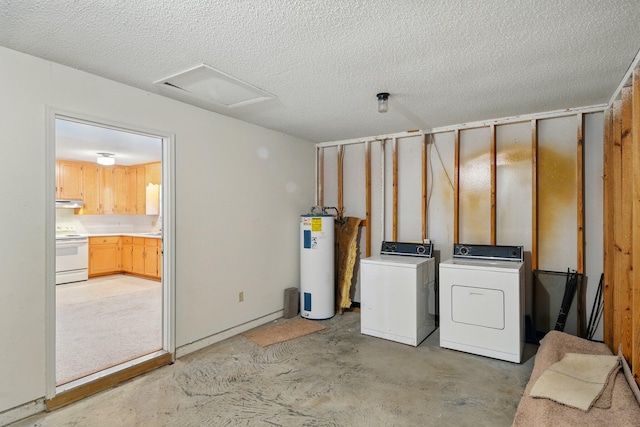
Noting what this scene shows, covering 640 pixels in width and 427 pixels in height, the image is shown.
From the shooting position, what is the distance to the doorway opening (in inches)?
112

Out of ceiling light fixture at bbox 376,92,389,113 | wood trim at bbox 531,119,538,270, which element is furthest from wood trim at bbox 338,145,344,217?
wood trim at bbox 531,119,538,270

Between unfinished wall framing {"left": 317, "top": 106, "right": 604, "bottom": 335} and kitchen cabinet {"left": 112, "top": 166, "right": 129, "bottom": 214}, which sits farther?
kitchen cabinet {"left": 112, "top": 166, "right": 129, "bottom": 214}

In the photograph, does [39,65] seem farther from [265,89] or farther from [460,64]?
[460,64]

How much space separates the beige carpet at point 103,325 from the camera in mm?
3139

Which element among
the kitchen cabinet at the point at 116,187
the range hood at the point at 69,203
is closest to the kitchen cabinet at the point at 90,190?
Result: the kitchen cabinet at the point at 116,187

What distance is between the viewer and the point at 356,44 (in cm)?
216

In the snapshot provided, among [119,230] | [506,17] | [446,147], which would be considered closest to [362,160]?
[446,147]

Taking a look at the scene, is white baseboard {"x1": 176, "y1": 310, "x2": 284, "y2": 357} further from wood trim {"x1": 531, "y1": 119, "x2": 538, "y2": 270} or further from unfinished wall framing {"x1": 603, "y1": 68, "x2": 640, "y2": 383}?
unfinished wall framing {"x1": 603, "y1": 68, "x2": 640, "y2": 383}

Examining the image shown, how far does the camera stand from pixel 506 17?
187 cm

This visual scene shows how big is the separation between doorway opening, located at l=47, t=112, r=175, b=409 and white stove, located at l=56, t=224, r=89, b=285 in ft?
0.05

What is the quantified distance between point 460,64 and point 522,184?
1979 mm

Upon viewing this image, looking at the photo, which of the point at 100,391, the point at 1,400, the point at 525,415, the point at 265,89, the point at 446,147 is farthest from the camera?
the point at 446,147

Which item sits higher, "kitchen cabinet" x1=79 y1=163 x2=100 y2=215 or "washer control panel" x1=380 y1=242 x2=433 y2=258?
"kitchen cabinet" x1=79 y1=163 x2=100 y2=215

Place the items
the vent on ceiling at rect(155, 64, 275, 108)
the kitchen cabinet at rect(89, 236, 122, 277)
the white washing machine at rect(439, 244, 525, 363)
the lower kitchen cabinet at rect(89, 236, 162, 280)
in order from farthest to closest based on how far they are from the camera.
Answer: the kitchen cabinet at rect(89, 236, 122, 277), the lower kitchen cabinet at rect(89, 236, 162, 280), the white washing machine at rect(439, 244, 525, 363), the vent on ceiling at rect(155, 64, 275, 108)
